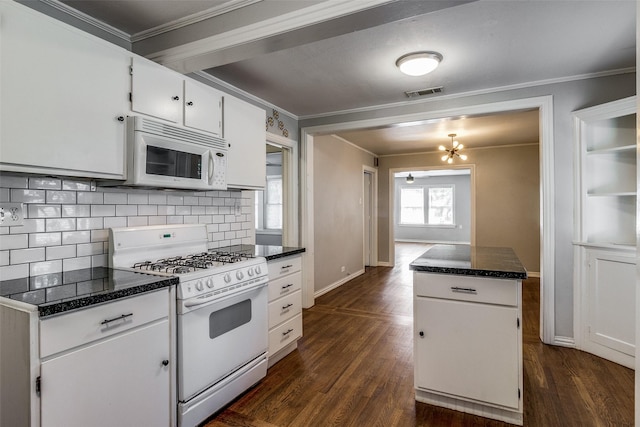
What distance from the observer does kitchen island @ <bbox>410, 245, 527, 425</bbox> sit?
1877 mm

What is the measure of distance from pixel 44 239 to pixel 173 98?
110 cm

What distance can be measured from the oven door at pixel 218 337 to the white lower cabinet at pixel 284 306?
0.18 meters

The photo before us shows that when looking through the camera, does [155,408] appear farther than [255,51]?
No

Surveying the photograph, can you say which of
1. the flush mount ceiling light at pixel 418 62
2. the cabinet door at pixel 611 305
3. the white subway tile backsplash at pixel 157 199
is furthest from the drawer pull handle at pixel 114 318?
the cabinet door at pixel 611 305

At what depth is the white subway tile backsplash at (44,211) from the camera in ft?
5.67

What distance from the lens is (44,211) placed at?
69.9 inches

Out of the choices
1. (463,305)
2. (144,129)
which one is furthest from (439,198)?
(144,129)

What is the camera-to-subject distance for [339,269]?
18.0ft

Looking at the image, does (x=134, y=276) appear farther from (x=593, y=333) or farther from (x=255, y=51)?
(x=593, y=333)

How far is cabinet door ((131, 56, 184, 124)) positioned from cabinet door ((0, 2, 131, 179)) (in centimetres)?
6

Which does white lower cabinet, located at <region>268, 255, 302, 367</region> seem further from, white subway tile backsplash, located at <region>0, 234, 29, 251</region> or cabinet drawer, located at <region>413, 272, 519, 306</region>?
white subway tile backsplash, located at <region>0, 234, 29, 251</region>

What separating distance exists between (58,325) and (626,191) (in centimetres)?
402

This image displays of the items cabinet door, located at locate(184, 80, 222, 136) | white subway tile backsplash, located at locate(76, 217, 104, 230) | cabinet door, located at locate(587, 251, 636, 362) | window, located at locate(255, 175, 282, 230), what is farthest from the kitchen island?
window, located at locate(255, 175, 282, 230)

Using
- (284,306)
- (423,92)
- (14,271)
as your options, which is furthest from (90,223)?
(423,92)
